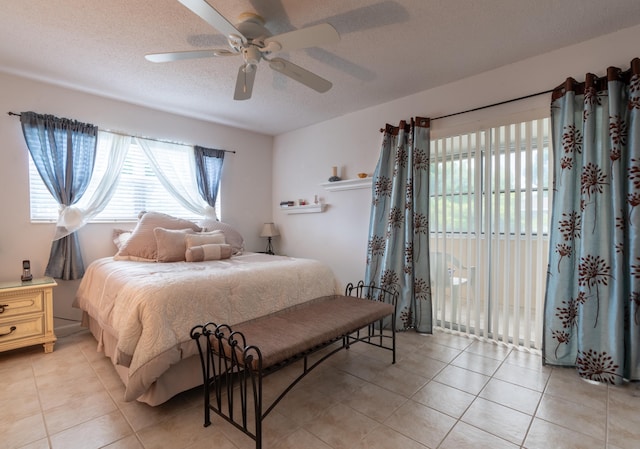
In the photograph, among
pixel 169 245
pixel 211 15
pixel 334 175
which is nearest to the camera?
pixel 211 15

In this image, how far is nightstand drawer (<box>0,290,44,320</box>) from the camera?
250 centimetres

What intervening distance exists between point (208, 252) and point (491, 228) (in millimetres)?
2725

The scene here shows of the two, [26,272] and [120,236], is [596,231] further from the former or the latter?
[26,272]

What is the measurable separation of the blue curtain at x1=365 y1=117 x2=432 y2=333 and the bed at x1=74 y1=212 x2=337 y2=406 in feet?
2.76

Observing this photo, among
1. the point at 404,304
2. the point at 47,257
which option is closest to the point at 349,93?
the point at 404,304

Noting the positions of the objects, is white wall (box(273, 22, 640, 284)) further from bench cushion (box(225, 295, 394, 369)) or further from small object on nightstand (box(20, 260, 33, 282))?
small object on nightstand (box(20, 260, 33, 282))

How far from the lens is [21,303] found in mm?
2578

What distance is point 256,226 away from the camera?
478cm

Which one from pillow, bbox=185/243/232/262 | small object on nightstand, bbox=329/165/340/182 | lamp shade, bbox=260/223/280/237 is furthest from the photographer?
lamp shade, bbox=260/223/280/237

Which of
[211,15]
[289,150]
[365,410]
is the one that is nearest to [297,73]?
[211,15]

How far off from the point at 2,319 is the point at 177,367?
1784 mm

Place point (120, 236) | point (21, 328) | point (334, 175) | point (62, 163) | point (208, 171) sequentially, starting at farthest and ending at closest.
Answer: point (208, 171)
point (334, 175)
point (120, 236)
point (62, 163)
point (21, 328)

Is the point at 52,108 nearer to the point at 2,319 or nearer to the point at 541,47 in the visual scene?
the point at 2,319

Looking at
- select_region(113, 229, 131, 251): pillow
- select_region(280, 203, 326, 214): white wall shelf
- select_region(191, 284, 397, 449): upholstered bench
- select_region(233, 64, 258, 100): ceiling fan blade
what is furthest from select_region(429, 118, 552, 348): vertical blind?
select_region(113, 229, 131, 251): pillow
